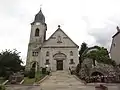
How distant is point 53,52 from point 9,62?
44.0 feet

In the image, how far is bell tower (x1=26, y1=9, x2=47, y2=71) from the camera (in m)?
35.3

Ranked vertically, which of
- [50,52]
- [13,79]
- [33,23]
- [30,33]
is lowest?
[13,79]

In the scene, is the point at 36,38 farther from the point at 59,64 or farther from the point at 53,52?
the point at 59,64

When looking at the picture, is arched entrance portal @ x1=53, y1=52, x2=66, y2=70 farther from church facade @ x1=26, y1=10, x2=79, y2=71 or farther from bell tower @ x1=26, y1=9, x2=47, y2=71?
bell tower @ x1=26, y1=9, x2=47, y2=71

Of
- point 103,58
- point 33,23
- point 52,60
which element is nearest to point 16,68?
point 52,60

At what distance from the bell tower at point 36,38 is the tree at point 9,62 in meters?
9.11

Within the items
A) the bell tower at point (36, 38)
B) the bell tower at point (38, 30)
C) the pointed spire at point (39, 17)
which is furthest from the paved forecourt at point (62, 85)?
the pointed spire at point (39, 17)

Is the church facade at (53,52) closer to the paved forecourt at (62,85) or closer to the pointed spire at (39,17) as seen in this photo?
the pointed spire at (39,17)

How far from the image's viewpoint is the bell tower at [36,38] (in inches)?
1390

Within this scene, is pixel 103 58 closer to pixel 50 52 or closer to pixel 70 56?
pixel 70 56

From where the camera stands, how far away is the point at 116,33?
29.4m

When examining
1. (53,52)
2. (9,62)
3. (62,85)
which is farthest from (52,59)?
(62,85)

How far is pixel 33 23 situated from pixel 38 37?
4.66 metres

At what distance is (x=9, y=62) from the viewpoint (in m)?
23.6
